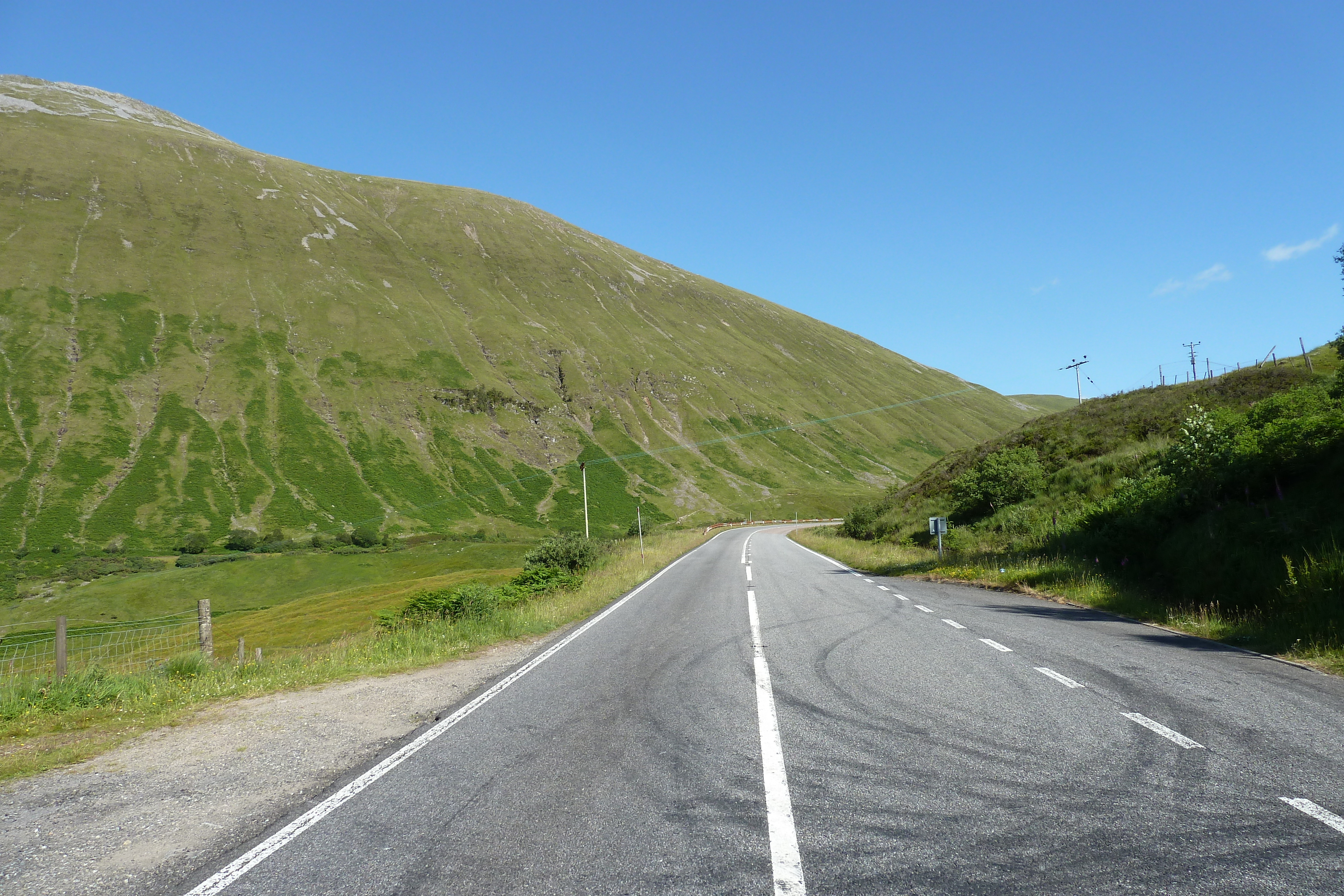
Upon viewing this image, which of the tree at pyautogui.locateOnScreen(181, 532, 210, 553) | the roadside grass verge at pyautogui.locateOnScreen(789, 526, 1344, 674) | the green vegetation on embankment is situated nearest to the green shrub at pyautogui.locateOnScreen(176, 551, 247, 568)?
the tree at pyautogui.locateOnScreen(181, 532, 210, 553)

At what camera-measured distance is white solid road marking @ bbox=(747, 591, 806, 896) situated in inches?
137

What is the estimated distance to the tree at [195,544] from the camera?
91.1 meters

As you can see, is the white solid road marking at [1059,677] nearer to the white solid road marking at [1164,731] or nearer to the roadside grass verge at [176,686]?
the white solid road marking at [1164,731]

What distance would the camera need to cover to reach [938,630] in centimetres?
1130

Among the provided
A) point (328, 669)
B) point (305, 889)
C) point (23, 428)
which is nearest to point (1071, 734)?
point (305, 889)

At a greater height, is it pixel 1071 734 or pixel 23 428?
pixel 23 428

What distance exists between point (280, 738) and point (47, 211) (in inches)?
8111

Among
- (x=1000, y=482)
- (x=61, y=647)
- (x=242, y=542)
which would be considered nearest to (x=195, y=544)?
(x=242, y=542)

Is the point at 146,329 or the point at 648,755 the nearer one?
the point at 648,755

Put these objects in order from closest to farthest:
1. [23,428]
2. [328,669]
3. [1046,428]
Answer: [328,669] < [1046,428] < [23,428]

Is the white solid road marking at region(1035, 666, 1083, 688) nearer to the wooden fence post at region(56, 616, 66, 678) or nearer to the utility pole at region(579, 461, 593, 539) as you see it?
the wooden fence post at region(56, 616, 66, 678)

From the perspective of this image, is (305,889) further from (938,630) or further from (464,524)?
(464,524)

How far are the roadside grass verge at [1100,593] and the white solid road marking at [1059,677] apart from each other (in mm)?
3065

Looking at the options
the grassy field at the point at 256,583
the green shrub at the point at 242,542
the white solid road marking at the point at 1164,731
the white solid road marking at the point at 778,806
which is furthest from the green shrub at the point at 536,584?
the green shrub at the point at 242,542
